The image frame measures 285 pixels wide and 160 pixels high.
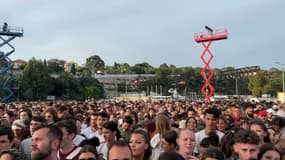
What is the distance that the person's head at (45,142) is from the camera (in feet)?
12.2

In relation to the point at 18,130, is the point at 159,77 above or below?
Answer: above

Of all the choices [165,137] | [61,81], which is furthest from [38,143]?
[61,81]

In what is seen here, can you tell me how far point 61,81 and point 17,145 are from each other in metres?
71.6

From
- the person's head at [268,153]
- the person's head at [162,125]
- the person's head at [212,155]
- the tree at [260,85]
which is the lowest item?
the person's head at [268,153]

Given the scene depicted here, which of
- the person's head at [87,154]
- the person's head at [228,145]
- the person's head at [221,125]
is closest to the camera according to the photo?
the person's head at [87,154]

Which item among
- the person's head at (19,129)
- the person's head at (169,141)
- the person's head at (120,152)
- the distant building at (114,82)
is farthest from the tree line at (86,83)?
the person's head at (120,152)

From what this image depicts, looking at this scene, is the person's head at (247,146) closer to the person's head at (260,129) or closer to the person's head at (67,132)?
the person's head at (260,129)

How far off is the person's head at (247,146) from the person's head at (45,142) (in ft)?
7.47

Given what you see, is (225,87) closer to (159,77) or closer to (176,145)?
(159,77)

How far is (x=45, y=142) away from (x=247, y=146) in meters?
2.47

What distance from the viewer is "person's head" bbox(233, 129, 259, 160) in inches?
180

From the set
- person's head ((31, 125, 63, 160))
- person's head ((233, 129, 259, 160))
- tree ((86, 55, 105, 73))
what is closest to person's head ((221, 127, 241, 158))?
person's head ((233, 129, 259, 160))

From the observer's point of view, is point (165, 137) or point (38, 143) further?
point (165, 137)

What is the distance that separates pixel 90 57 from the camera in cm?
17962
